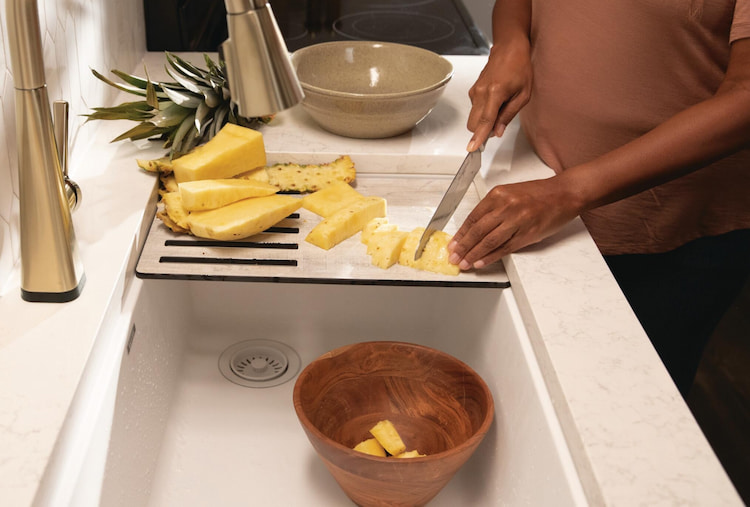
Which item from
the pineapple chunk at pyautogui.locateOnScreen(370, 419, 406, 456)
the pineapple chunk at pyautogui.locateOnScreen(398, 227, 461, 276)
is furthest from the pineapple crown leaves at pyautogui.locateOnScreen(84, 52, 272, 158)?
the pineapple chunk at pyautogui.locateOnScreen(370, 419, 406, 456)

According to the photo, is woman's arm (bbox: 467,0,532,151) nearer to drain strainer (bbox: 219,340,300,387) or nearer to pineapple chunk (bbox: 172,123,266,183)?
pineapple chunk (bbox: 172,123,266,183)

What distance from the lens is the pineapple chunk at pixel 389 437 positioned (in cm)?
93

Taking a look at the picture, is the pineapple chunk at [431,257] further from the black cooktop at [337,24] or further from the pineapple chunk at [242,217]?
the black cooktop at [337,24]

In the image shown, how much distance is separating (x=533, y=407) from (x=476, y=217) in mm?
290

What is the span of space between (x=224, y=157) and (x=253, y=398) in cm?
39

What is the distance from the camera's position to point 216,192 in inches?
40.8

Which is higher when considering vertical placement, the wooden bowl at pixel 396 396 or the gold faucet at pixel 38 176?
the gold faucet at pixel 38 176

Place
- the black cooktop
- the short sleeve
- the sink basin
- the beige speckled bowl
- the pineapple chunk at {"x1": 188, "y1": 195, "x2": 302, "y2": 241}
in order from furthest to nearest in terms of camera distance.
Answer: the black cooktop
the beige speckled bowl
the pineapple chunk at {"x1": 188, "y1": 195, "x2": 302, "y2": 241}
the short sleeve
the sink basin

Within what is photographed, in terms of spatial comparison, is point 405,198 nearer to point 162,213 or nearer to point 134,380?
point 162,213

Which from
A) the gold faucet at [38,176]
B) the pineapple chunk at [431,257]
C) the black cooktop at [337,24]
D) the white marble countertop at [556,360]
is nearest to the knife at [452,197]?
the pineapple chunk at [431,257]

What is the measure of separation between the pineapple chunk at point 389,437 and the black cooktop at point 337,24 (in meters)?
1.05

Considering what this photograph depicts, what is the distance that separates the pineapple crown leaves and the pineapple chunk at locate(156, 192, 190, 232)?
115 mm

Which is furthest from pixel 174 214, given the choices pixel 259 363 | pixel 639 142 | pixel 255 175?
pixel 639 142

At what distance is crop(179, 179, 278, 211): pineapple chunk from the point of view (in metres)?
1.02
